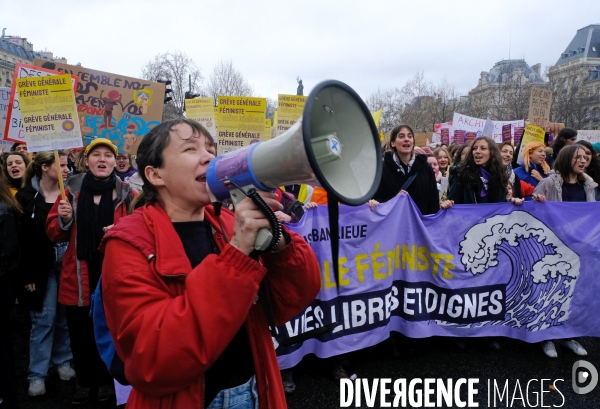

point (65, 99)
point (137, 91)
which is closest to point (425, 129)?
point (137, 91)

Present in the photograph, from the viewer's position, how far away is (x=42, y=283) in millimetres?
3170

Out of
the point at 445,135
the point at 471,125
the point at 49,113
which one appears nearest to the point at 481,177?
the point at 49,113

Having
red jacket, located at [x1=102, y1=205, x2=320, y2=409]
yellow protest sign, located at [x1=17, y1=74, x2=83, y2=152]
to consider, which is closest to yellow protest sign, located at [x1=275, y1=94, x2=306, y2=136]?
yellow protest sign, located at [x1=17, y1=74, x2=83, y2=152]

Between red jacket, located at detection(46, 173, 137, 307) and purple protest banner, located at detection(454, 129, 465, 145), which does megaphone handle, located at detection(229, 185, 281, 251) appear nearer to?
red jacket, located at detection(46, 173, 137, 307)

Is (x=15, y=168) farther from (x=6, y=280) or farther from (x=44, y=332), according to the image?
(x=6, y=280)

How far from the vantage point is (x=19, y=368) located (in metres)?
3.57

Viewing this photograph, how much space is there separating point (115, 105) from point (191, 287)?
5391 mm

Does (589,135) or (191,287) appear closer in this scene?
(191,287)

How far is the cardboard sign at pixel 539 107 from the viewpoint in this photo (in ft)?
27.9

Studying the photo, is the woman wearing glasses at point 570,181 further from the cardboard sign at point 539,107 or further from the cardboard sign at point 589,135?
the cardboard sign at point 589,135

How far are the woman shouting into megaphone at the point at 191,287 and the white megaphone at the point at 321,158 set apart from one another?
87 millimetres

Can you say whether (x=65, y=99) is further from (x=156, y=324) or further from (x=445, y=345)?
(x=445, y=345)

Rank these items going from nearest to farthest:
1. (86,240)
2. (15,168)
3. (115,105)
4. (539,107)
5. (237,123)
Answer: (86,240) → (15,168) → (237,123) → (115,105) → (539,107)

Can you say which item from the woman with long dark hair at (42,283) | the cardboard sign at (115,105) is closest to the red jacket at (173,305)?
the woman with long dark hair at (42,283)
